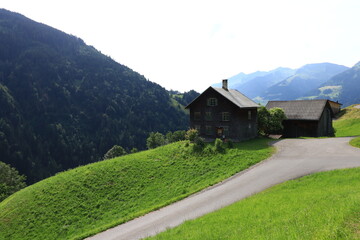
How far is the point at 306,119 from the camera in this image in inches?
1988

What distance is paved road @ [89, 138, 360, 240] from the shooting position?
18047 mm

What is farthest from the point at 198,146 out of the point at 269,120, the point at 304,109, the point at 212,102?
the point at 304,109

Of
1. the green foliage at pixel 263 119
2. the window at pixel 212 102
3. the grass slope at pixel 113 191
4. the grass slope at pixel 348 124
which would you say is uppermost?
the window at pixel 212 102

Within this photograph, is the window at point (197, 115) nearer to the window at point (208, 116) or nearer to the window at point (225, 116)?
the window at point (208, 116)

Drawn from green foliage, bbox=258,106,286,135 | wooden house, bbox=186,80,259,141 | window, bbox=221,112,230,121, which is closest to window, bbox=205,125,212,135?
wooden house, bbox=186,80,259,141

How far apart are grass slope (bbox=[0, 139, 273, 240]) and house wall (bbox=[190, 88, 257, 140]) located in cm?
570

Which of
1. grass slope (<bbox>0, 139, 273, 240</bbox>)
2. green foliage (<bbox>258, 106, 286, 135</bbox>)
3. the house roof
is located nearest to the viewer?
grass slope (<bbox>0, 139, 273, 240</bbox>)

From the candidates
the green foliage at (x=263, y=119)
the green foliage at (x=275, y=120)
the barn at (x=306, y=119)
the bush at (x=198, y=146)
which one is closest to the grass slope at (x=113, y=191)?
the bush at (x=198, y=146)

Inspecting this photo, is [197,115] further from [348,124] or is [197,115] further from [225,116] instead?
[348,124]

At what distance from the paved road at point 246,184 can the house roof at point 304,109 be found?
18.6 metres

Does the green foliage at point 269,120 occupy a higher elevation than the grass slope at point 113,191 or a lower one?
higher

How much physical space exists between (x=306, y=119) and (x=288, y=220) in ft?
151

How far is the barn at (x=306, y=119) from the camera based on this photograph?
50.4 m

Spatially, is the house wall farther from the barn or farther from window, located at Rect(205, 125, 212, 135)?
the barn
